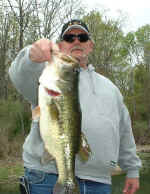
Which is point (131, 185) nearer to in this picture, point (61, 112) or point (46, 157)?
point (46, 157)

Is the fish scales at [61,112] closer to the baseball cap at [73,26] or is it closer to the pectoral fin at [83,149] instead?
the pectoral fin at [83,149]

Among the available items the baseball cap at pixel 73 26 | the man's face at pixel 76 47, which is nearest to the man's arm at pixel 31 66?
the man's face at pixel 76 47

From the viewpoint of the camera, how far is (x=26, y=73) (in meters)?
2.73

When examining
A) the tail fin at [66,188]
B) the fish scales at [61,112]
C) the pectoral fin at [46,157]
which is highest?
the fish scales at [61,112]

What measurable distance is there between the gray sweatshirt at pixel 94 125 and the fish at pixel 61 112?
35 centimetres

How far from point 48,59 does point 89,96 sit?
3.48 feet

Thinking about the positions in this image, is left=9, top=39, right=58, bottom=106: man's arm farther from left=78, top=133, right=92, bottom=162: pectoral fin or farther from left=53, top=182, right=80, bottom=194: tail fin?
left=53, top=182, right=80, bottom=194: tail fin

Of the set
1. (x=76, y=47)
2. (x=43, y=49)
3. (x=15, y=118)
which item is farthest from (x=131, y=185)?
(x=15, y=118)

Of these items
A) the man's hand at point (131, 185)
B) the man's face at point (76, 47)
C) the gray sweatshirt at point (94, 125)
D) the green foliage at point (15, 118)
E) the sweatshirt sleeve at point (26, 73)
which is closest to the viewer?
the sweatshirt sleeve at point (26, 73)

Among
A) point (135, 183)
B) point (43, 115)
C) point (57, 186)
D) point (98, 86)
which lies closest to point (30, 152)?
point (57, 186)

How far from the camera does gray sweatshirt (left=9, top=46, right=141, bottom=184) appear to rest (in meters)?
2.81

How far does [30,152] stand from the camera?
3074 mm

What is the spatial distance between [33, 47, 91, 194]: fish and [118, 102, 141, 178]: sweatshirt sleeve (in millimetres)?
→ 1249

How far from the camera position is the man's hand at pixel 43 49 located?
2.35 meters
